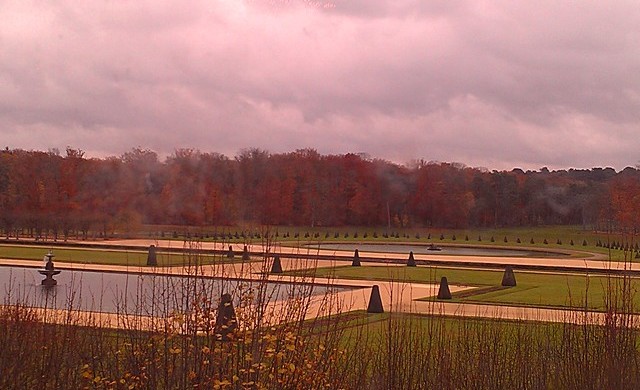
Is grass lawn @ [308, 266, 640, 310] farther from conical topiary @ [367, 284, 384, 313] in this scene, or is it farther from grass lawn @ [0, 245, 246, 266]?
grass lawn @ [0, 245, 246, 266]

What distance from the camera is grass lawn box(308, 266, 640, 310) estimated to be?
21828 mm

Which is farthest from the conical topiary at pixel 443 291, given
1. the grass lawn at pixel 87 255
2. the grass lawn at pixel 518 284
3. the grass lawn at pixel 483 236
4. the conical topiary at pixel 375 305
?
the grass lawn at pixel 483 236

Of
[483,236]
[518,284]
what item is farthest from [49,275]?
[483,236]

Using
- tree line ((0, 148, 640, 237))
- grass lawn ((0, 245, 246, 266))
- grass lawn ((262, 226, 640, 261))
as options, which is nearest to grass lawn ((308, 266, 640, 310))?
tree line ((0, 148, 640, 237))

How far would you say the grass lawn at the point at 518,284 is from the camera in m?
21.8

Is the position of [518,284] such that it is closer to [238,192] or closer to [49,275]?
[238,192]

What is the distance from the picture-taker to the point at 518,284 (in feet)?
90.1

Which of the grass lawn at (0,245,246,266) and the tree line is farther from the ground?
the tree line

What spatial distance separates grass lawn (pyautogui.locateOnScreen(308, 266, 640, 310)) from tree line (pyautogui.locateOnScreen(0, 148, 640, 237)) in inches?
130

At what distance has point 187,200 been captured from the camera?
39281mm

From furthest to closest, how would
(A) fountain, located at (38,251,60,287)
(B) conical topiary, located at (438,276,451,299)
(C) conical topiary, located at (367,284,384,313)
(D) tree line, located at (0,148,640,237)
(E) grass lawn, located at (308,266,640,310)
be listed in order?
(D) tree line, located at (0,148,640,237) → (A) fountain, located at (38,251,60,287) → (E) grass lawn, located at (308,266,640,310) → (B) conical topiary, located at (438,276,451,299) → (C) conical topiary, located at (367,284,384,313)

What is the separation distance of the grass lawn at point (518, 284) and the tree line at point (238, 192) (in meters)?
3.31

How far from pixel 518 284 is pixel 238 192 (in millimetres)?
9817

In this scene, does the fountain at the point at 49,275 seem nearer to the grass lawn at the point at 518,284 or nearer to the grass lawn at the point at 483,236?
the grass lawn at the point at 518,284
